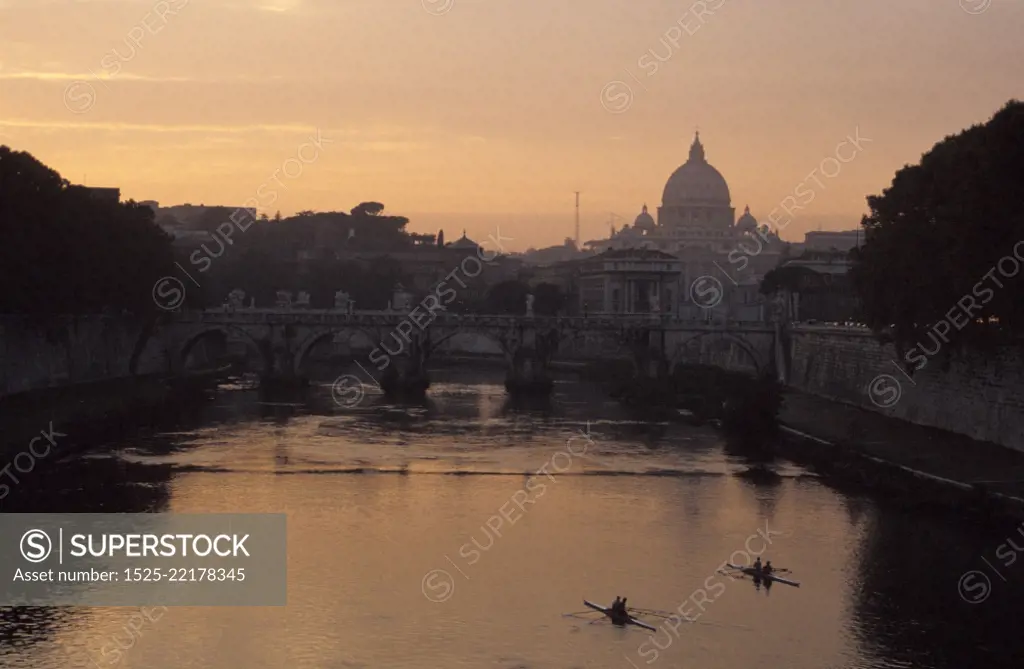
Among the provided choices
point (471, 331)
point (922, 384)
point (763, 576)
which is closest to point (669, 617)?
point (763, 576)

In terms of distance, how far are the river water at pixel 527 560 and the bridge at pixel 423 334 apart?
29.3m

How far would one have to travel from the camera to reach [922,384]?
61062 mm

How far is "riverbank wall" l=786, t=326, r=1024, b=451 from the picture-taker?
170ft

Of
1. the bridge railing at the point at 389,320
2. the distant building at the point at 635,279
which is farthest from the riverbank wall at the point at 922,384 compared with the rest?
the distant building at the point at 635,279

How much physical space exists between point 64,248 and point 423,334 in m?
27.4

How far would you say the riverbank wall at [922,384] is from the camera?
51812 mm

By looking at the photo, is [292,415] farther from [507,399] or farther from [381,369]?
[381,369]

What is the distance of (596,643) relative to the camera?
103 feet

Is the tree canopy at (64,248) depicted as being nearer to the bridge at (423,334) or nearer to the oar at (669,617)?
the bridge at (423,334)

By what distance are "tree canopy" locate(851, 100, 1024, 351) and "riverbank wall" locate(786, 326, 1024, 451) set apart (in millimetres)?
1411

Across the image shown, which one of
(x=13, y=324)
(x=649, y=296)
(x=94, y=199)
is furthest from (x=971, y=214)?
(x=649, y=296)

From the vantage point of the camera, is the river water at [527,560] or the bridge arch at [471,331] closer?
the river water at [527,560]

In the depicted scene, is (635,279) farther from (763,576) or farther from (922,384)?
(763,576)

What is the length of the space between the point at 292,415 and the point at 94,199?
16.2 metres
